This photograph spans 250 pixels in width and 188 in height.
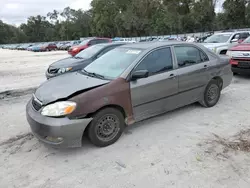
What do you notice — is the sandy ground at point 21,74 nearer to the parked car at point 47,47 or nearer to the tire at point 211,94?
the tire at point 211,94

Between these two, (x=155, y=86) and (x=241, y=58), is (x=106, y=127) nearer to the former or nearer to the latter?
(x=155, y=86)

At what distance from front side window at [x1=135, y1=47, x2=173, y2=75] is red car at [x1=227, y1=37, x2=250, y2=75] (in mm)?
4269

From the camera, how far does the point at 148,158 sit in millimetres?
3268

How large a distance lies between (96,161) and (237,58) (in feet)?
21.2

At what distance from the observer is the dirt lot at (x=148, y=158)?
2809 millimetres

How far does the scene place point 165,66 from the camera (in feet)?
14.0

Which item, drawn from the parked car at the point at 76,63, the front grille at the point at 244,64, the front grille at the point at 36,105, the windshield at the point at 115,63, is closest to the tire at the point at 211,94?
the windshield at the point at 115,63

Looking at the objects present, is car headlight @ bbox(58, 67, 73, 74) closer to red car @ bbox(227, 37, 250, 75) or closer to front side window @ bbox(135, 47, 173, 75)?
front side window @ bbox(135, 47, 173, 75)

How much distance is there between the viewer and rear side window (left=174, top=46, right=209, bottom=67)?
4516 mm

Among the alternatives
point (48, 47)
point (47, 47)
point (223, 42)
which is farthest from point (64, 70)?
point (48, 47)

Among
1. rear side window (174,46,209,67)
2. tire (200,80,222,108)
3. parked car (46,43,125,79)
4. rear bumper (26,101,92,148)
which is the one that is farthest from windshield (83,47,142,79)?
parked car (46,43,125,79)

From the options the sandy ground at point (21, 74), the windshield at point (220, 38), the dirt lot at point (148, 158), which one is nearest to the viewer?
the dirt lot at point (148, 158)

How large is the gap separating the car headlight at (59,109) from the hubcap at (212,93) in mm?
3252

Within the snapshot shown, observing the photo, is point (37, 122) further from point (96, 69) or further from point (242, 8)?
point (242, 8)
